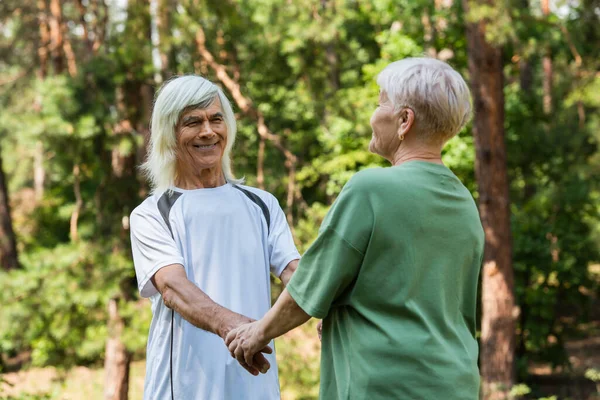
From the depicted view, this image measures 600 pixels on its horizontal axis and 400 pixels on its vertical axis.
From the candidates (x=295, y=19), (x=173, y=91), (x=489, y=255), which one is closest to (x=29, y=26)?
(x=295, y=19)

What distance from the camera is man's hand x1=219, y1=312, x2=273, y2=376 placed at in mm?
2176

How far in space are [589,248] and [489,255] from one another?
165 inches

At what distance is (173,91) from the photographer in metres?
2.46

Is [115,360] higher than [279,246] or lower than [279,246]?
lower

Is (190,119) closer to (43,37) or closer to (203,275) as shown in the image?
(203,275)

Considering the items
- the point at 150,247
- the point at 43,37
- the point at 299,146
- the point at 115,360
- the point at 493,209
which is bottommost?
the point at 115,360

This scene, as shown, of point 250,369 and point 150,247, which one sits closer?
point 250,369

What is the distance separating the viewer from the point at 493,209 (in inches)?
401

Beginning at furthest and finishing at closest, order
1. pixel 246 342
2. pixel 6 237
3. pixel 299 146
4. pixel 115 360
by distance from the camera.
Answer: pixel 6 237 < pixel 299 146 < pixel 115 360 < pixel 246 342

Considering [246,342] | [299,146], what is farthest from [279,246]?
[299,146]

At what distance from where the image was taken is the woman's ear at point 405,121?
6.21ft

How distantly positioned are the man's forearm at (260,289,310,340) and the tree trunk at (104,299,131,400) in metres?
8.30

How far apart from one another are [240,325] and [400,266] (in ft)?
1.92

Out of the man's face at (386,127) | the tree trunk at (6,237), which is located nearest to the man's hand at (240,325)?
the man's face at (386,127)
